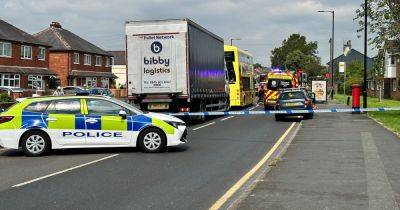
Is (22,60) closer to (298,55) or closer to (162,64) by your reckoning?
(162,64)

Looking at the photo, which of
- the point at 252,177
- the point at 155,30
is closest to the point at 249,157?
the point at 252,177

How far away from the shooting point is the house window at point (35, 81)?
5425 centimetres

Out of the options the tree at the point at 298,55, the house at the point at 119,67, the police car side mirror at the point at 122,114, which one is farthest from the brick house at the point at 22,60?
the tree at the point at 298,55

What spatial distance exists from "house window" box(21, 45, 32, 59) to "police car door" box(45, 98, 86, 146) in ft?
142

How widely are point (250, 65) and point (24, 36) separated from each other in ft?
90.0

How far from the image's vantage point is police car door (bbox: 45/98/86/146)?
42.1 ft

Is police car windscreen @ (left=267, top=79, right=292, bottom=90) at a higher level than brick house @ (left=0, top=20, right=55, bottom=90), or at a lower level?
lower

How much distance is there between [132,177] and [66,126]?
3875 mm

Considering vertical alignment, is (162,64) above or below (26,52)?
below

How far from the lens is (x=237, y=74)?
31.6m

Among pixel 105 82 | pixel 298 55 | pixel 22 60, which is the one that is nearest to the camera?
pixel 22 60

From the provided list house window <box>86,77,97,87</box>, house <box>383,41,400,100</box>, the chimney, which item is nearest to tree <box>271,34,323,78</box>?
house <box>383,41,400,100</box>

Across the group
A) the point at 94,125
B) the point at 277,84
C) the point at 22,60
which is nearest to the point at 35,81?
the point at 22,60

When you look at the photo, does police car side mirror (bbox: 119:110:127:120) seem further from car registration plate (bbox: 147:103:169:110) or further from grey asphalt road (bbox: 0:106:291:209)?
car registration plate (bbox: 147:103:169:110)
